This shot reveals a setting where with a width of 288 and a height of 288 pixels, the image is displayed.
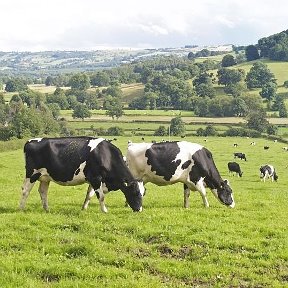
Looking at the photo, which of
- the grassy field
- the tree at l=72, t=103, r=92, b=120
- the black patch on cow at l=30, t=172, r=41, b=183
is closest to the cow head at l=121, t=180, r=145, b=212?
the grassy field

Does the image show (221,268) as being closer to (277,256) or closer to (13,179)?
(277,256)

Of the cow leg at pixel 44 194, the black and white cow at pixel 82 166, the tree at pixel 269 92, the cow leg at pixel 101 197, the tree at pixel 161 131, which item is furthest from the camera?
the tree at pixel 269 92

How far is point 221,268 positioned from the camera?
1141 centimetres

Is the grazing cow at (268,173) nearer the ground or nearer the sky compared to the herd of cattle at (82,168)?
nearer the ground

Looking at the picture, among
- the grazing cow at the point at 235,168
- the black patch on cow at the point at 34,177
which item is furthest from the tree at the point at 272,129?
the black patch on cow at the point at 34,177

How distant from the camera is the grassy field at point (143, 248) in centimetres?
1087

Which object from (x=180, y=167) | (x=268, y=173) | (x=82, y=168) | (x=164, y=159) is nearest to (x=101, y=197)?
(x=82, y=168)

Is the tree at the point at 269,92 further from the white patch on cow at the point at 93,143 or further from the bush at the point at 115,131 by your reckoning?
the white patch on cow at the point at 93,143

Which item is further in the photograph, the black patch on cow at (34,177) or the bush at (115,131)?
the bush at (115,131)

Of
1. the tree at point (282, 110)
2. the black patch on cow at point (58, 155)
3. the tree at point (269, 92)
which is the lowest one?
the tree at point (282, 110)

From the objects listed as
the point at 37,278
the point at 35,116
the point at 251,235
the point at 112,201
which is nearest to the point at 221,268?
the point at 251,235

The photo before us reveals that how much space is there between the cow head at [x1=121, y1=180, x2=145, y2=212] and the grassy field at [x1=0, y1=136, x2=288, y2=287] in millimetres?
325

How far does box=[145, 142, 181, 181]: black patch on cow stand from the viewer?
19.2 meters

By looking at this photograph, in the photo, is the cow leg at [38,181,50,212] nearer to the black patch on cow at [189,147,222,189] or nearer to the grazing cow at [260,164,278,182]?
the black patch on cow at [189,147,222,189]
